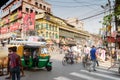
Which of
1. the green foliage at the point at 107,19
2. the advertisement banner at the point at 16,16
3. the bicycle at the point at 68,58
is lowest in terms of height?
the bicycle at the point at 68,58

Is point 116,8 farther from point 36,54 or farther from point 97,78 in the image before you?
point 97,78

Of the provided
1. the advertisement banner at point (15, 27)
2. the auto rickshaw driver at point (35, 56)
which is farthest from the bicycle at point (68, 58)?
the advertisement banner at point (15, 27)

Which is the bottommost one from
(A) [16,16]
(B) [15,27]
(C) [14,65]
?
(C) [14,65]

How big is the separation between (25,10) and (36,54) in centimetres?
6280

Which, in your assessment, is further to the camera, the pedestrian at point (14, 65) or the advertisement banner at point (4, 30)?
the advertisement banner at point (4, 30)

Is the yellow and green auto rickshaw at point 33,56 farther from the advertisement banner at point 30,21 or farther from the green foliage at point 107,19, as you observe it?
the advertisement banner at point 30,21

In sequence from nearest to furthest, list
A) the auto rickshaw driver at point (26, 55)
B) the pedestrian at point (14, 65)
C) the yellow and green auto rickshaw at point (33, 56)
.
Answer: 1. the pedestrian at point (14, 65)
2. the yellow and green auto rickshaw at point (33, 56)
3. the auto rickshaw driver at point (26, 55)

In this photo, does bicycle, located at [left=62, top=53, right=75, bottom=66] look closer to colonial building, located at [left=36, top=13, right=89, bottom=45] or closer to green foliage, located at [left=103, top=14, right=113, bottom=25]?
green foliage, located at [left=103, top=14, right=113, bottom=25]

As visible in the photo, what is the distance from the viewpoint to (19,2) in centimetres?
7750

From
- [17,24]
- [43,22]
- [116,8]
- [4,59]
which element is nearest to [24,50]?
[4,59]

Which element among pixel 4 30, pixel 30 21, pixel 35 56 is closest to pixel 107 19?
pixel 35 56

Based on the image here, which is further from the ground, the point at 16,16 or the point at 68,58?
the point at 16,16

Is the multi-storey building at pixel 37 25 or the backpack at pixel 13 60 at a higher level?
the multi-storey building at pixel 37 25

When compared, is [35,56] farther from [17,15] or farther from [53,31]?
[17,15]
